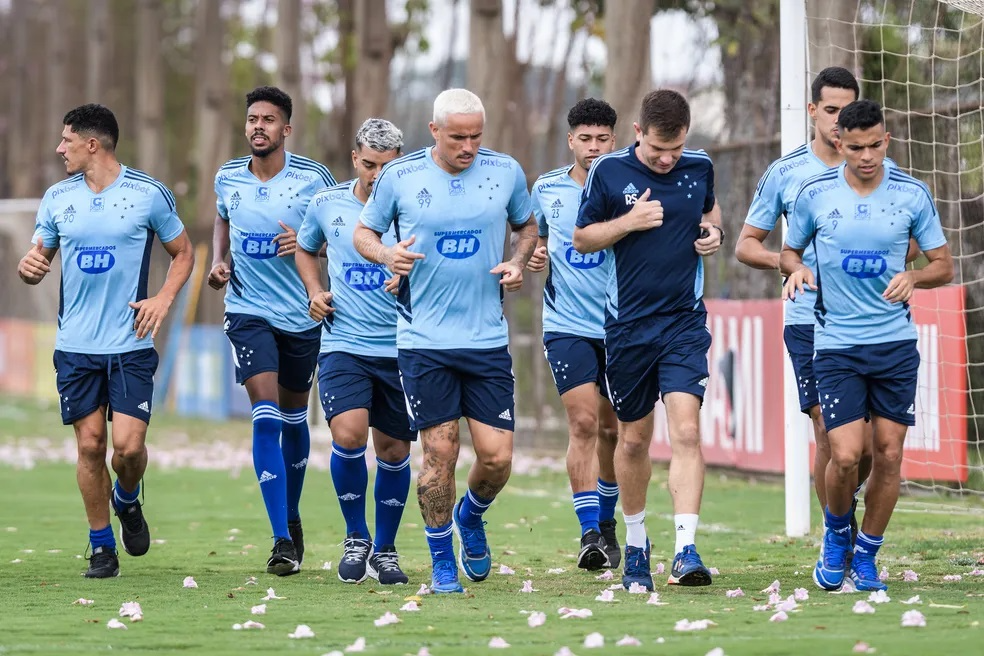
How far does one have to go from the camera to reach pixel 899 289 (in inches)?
293

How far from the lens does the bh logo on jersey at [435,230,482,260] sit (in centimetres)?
791

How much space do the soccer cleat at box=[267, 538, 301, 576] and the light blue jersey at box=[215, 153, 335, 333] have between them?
1.23 m

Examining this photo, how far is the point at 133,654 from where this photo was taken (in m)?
6.28

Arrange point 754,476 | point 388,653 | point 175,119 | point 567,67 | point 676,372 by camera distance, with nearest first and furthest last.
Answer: point 388,653 → point 676,372 → point 754,476 → point 567,67 → point 175,119

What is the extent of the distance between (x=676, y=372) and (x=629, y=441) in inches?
17.9

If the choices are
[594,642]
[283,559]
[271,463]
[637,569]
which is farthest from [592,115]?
[594,642]

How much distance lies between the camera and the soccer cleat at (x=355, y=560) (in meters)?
8.61

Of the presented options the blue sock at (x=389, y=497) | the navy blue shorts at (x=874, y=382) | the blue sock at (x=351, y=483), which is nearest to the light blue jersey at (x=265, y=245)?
the blue sock at (x=351, y=483)

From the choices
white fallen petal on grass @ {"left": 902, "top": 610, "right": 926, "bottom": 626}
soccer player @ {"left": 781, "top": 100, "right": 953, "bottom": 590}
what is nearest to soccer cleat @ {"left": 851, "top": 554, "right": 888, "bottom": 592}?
soccer player @ {"left": 781, "top": 100, "right": 953, "bottom": 590}

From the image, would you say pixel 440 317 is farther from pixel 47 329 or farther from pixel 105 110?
pixel 47 329

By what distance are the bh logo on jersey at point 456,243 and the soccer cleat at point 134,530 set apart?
2645 mm

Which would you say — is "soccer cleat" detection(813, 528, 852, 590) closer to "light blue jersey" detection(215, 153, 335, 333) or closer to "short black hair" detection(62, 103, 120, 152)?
"light blue jersey" detection(215, 153, 335, 333)

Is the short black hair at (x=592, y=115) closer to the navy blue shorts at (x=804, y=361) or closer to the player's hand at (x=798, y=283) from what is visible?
the navy blue shorts at (x=804, y=361)

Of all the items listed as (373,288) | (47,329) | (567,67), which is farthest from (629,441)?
(47,329)
